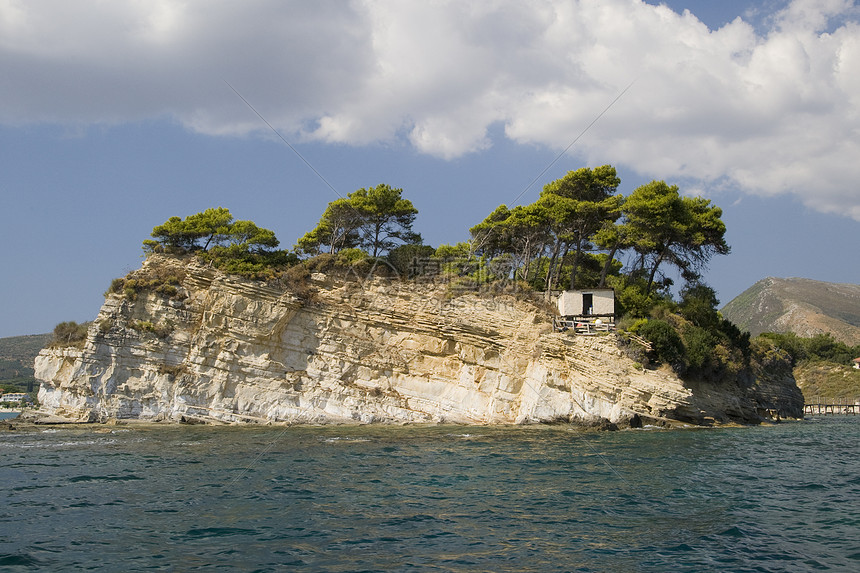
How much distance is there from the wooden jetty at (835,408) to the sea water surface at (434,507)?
42.1 meters

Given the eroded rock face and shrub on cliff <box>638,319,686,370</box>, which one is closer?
shrub on cliff <box>638,319,686,370</box>

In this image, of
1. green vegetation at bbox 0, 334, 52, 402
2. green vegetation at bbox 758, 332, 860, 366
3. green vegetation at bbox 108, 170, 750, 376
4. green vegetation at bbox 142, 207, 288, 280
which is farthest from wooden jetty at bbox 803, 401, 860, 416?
green vegetation at bbox 0, 334, 52, 402

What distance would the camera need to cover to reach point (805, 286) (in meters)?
140

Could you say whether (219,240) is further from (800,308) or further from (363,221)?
(800,308)

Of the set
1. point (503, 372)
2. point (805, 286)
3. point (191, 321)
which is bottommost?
point (503, 372)

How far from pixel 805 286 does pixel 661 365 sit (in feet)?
454

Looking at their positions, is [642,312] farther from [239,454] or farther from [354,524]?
[354,524]

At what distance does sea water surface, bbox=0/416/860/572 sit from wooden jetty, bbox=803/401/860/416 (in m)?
42.1

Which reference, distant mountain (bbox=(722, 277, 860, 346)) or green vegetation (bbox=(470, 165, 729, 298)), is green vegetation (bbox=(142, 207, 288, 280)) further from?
distant mountain (bbox=(722, 277, 860, 346))

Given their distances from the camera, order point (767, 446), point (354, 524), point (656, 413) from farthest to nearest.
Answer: point (656, 413) < point (767, 446) < point (354, 524)

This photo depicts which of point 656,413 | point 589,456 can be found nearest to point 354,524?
point 589,456

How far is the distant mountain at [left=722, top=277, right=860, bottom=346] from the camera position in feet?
339

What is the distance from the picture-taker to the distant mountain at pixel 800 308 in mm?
103312

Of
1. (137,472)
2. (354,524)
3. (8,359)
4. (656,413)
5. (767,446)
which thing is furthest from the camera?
(8,359)
